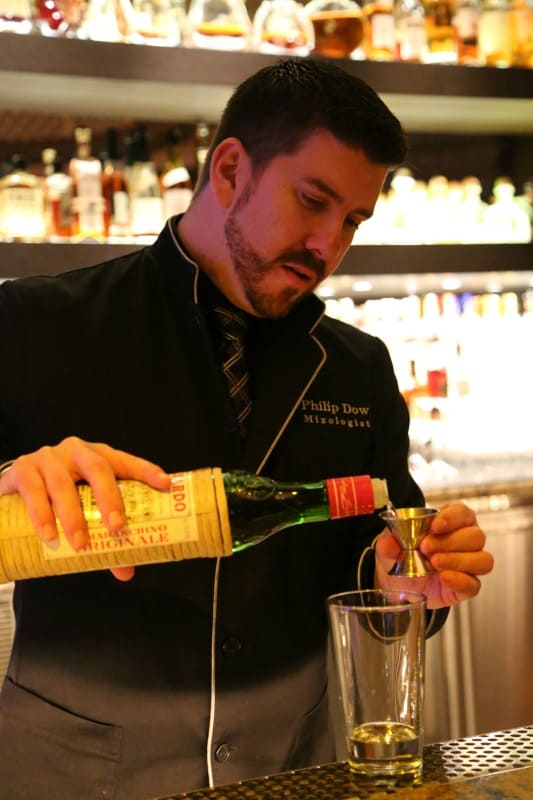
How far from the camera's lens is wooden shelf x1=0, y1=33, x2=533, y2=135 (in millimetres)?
2582

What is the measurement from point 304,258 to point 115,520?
678 millimetres

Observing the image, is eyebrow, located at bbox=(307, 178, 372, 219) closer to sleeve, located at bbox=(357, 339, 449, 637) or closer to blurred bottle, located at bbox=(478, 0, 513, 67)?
sleeve, located at bbox=(357, 339, 449, 637)

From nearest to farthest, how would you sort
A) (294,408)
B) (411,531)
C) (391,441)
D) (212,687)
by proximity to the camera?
(411,531) → (212,687) → (294,408) → (391,441)

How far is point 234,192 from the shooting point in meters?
1.56

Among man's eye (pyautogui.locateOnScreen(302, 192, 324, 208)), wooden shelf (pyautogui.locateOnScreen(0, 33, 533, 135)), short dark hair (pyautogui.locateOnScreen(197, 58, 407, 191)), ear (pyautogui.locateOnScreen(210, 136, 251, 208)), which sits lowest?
man's eye (pyautogui.locateOnScreen(302, 192, 324, 208))

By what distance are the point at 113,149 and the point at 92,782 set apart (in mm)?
1935

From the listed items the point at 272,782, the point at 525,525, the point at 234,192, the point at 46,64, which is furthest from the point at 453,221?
the point at 272,782

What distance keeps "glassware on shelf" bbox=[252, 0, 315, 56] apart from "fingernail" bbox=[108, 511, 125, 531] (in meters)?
2.22

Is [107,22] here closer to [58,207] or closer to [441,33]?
[58,207]

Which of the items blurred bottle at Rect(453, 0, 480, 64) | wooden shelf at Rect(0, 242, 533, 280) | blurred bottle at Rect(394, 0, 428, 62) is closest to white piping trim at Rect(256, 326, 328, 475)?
wooden shelf at Rect(0, 242, 533, 280)

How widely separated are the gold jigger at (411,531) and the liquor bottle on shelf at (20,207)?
5.85 ft

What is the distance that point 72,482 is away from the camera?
939 millimetres

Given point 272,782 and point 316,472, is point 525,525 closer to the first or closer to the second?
point 316,472

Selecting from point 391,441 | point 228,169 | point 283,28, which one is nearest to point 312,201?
point 228,169
